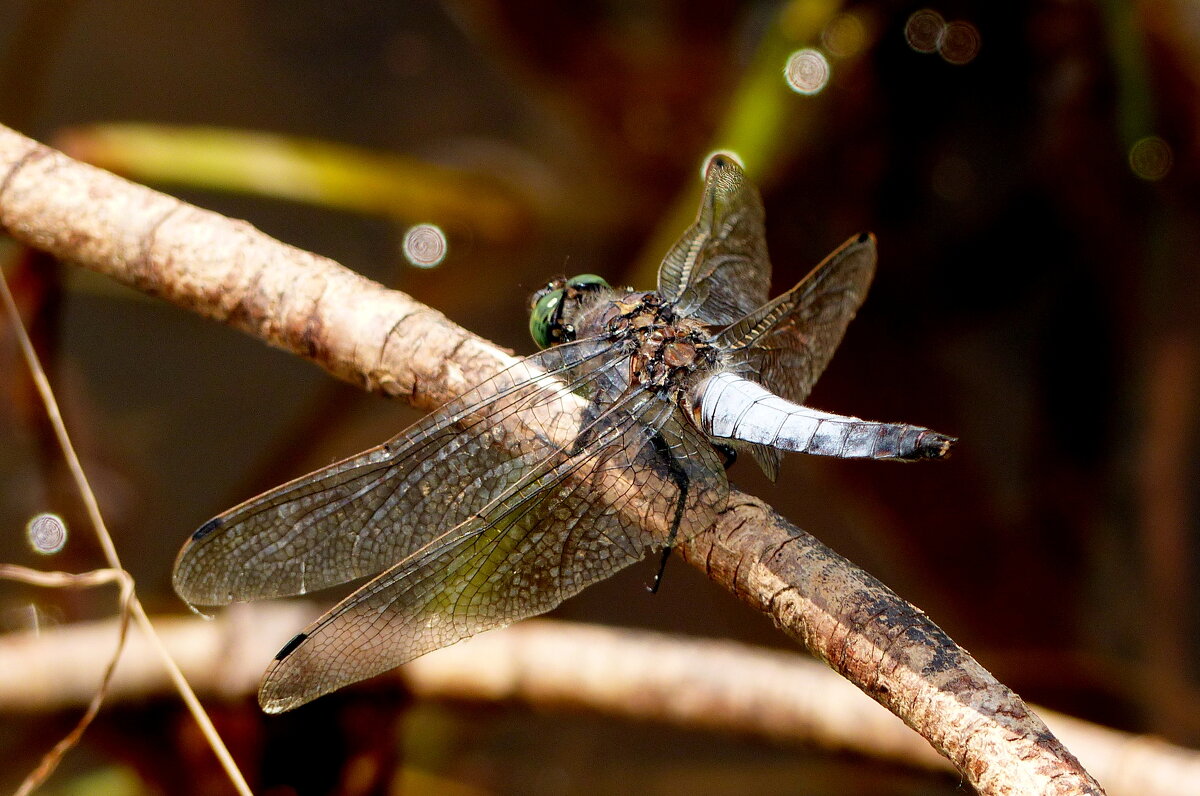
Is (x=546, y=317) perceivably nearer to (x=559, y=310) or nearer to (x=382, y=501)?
(x=559, y=310)

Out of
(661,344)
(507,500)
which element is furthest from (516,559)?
(661,344)

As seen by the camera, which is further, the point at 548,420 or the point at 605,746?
the point at 605,746

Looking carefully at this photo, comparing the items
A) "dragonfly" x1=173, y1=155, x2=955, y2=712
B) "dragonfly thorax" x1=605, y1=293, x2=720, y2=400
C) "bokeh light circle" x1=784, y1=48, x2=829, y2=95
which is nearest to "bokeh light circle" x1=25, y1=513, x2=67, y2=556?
"dragonfly" x1=173, y1=155, x2=955, y2=712

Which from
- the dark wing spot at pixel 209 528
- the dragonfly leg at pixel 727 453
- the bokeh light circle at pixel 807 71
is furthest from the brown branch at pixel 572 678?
the bokeh light circle at pixel 807 71

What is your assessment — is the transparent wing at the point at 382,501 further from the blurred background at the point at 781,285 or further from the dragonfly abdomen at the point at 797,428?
the blurred background at the point at 781,285

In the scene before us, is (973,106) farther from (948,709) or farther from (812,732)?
(948,709)

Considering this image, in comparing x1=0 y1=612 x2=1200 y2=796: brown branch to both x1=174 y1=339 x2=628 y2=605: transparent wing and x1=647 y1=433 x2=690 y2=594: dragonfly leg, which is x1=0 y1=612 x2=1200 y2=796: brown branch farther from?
x1=174 y1=339 x2=628 y2=605: transparent wing

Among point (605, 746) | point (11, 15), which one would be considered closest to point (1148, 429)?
point (605, 746)
